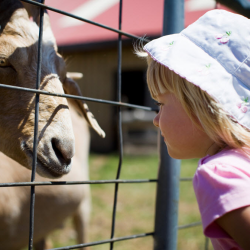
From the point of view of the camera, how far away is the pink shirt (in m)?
0.81

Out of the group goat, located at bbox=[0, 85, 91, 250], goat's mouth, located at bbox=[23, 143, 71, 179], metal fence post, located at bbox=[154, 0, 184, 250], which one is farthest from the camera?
goat, located at bbox=[0, 85, 91, 250]

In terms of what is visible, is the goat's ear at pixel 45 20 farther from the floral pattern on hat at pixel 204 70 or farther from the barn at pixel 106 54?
the barn at pixel 106 54

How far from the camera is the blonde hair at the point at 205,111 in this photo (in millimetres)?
958

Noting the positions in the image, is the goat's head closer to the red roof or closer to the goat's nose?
the goat's nose

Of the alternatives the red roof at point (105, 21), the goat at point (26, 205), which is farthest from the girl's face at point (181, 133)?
the red roof at point (105, 21)

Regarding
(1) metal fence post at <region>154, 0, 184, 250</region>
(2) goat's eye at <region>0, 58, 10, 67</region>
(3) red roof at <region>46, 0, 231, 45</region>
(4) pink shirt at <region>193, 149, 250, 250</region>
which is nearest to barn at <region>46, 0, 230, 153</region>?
(3) red roof at <region>46, 0, 231, 45</region>

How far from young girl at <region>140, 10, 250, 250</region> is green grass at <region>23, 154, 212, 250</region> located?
7.82ft

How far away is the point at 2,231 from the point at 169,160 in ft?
3.87

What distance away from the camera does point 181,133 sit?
1.10 metres

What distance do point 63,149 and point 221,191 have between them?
713 mm

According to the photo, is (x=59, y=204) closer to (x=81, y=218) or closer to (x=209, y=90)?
(x=81, y=218)

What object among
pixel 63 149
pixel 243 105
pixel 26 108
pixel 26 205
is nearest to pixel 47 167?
pixel 63 149

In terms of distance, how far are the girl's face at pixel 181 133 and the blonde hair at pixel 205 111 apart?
0.03 metres

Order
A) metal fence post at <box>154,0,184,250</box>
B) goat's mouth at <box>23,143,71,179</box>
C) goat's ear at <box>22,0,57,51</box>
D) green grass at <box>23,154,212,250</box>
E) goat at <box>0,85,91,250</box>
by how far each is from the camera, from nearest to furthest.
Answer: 1. goat's mouth at <box>23,143,71,179</box>
2. metal fence post at <box>154,0,184,250</box>
3. goat's ear at <box>22,0,57,51</box>
4. goat at <box>0,85,91,250</box>
5. green grass at <box>23,154,212,250</box>
